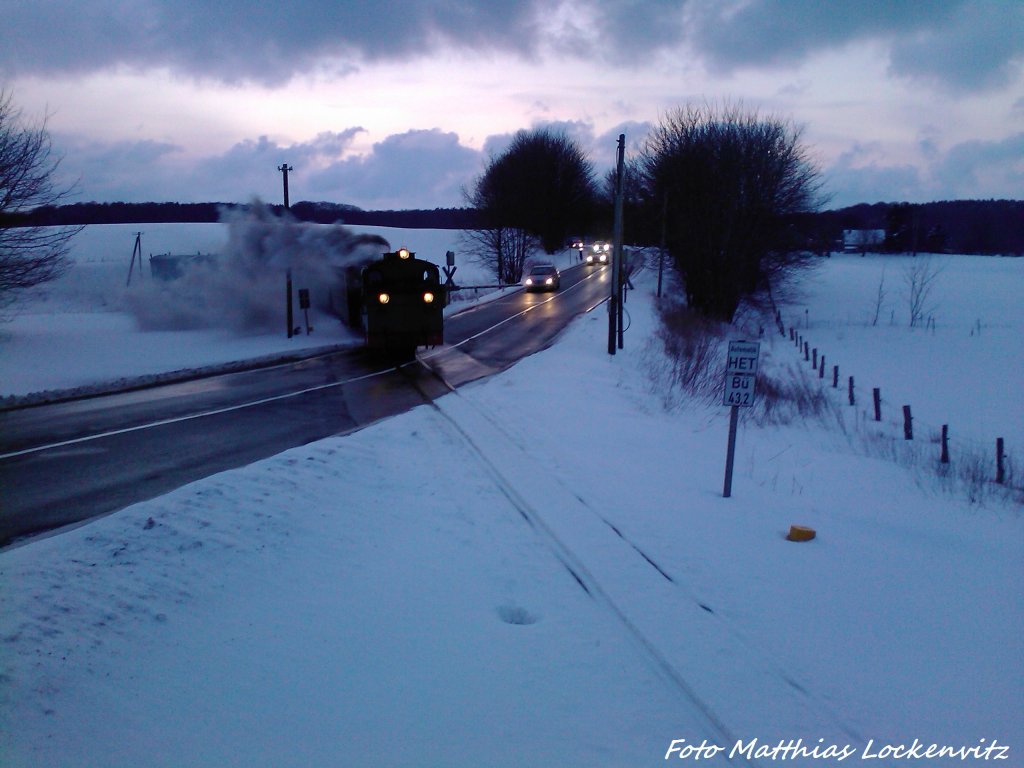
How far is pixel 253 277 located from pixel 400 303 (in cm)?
1025

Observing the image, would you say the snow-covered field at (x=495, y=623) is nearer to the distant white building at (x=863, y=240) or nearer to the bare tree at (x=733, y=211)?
the bare tree at (x=733, y=211)

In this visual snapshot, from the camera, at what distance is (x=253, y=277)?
30922 millimetres

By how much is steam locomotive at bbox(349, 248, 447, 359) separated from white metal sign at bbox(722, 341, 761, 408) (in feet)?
50.7

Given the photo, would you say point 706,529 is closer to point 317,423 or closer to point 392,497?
point 392,497

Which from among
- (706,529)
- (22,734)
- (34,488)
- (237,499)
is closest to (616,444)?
(706,529)

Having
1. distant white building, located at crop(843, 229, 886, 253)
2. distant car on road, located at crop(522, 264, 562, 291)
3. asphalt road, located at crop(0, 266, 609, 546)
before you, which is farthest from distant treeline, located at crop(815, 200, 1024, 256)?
asphalt road, located at crop(0, 266, 609, 546)

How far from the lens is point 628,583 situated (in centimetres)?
659

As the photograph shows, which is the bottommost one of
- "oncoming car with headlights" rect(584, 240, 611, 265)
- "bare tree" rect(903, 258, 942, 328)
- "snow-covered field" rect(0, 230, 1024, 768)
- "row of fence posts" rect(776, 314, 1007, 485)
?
"row of fence posts" rect(776, 314, 1007, 485)

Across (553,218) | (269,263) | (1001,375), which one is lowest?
(1001,375)

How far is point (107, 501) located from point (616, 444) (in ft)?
23.4

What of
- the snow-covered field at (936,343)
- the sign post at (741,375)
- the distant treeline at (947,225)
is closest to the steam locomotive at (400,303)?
the snow-covered field at (936,343)

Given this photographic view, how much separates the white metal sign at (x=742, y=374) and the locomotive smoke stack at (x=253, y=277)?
21.5 metres

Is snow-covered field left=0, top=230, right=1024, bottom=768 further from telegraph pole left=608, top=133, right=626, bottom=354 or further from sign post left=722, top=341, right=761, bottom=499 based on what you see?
telegraph pole left=608, top=133, right=626, bottom=354

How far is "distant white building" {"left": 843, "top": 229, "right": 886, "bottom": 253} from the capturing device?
99.9 metres
